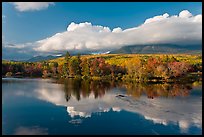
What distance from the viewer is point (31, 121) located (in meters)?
13.7

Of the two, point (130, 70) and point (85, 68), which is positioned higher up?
point (85, 68)

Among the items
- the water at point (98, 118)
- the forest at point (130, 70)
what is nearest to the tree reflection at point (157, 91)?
the water at point (98, 118)

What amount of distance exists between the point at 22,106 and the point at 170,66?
33.8 meters

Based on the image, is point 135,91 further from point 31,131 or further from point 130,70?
point 130,70

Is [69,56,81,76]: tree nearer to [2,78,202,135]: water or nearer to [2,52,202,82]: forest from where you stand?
[2,52,202,82]: forest

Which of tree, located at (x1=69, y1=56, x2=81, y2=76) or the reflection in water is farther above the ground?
tree, located at (x1=69, y1=56, x2=81, y2=76)

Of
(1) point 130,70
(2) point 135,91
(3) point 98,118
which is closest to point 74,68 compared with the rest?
(1) point 130,70

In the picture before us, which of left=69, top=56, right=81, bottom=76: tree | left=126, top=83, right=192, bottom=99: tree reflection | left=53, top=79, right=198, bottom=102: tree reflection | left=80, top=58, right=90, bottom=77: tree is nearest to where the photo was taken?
left=53, top=79, right=198, bottom=102: tree reflection

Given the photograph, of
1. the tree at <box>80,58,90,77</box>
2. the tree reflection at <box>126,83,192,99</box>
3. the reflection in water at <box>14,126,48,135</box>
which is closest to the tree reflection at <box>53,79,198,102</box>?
the tree reflection at <box>126,83,192,99</box>

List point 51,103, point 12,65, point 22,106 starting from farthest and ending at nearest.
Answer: point 12,65
point 51,103
point 22,106

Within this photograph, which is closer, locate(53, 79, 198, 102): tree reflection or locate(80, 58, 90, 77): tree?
locate(53, 79, 198, 102): tree reflection

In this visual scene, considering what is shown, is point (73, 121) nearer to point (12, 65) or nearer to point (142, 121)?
point (142, 121)

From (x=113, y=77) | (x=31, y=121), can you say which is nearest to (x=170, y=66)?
(x=113, y=77)

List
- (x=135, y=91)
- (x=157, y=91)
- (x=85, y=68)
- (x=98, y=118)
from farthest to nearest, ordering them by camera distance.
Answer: (x=85, y=68) → (x=157, y=91) → (x=135, y=91) → (x=98, y=118)
